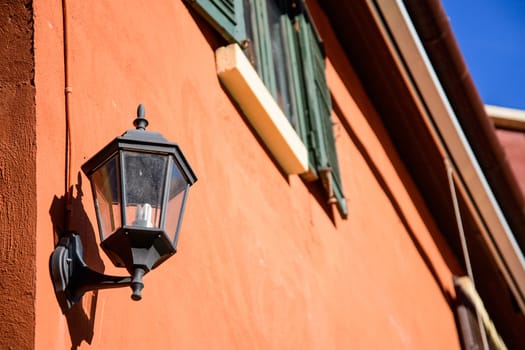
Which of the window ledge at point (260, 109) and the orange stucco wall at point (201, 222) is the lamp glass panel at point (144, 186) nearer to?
the orange stucco wall at point (201, 222)

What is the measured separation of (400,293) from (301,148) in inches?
62.0

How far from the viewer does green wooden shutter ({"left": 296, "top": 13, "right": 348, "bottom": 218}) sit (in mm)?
A: 4574

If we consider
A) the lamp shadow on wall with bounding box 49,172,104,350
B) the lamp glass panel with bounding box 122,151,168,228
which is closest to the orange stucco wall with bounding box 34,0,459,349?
the lamp shadow on wall with bounding box 49,172,104,350

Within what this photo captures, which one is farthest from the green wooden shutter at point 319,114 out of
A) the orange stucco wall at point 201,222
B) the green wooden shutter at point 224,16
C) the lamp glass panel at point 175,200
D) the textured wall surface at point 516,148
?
the textured wall surface at point 516,148

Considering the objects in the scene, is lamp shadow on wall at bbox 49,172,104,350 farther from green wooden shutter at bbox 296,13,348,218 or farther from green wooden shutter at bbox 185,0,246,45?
green wooden shutter at bbox 296,13,348,218

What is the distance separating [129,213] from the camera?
2.22 m

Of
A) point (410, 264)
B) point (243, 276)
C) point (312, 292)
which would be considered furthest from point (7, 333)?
point (410, 264)

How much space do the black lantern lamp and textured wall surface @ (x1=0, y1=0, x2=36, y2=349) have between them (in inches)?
3.1

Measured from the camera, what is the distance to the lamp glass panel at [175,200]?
7.50 feet

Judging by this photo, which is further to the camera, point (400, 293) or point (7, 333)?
point (400, 293)

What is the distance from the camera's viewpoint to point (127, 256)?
2.22 metres

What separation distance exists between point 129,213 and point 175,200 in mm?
138

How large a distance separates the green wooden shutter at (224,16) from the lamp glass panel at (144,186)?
1.38 m

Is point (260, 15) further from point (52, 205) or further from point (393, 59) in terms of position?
point (52, 205)
